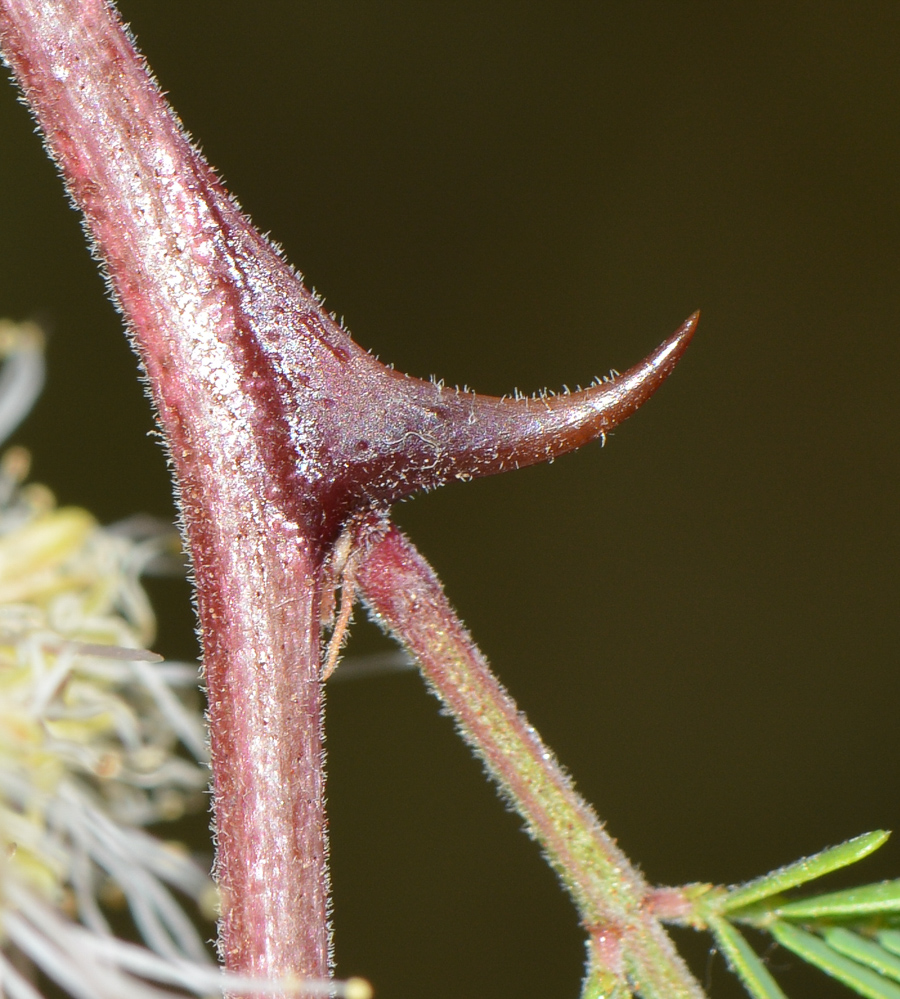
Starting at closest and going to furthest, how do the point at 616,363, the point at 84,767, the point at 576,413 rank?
the point at 576,413, the point at 84,767, the point at 616,363

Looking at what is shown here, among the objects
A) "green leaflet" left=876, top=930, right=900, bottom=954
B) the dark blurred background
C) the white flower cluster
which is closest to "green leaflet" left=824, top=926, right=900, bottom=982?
"green leaflet" left=876, top=930, right=900, bottom=954

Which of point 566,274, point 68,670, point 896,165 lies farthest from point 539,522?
point 68,670

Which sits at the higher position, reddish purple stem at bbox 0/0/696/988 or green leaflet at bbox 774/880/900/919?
reddish purple stem at bbox 0/0/696/988

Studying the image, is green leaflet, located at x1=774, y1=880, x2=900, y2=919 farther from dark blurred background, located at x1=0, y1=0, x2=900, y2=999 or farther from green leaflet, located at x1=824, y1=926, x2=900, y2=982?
dark blurred background, located at x1=0, y1=0, x2=900, y2=999

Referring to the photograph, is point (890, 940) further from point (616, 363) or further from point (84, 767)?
point (616, 363)

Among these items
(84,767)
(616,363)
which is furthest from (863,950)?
(616,363)

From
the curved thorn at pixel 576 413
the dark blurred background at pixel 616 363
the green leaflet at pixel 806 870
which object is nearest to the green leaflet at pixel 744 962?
the green leaflet at pixel 806 870

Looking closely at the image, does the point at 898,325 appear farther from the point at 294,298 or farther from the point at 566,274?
the point at 294,298
